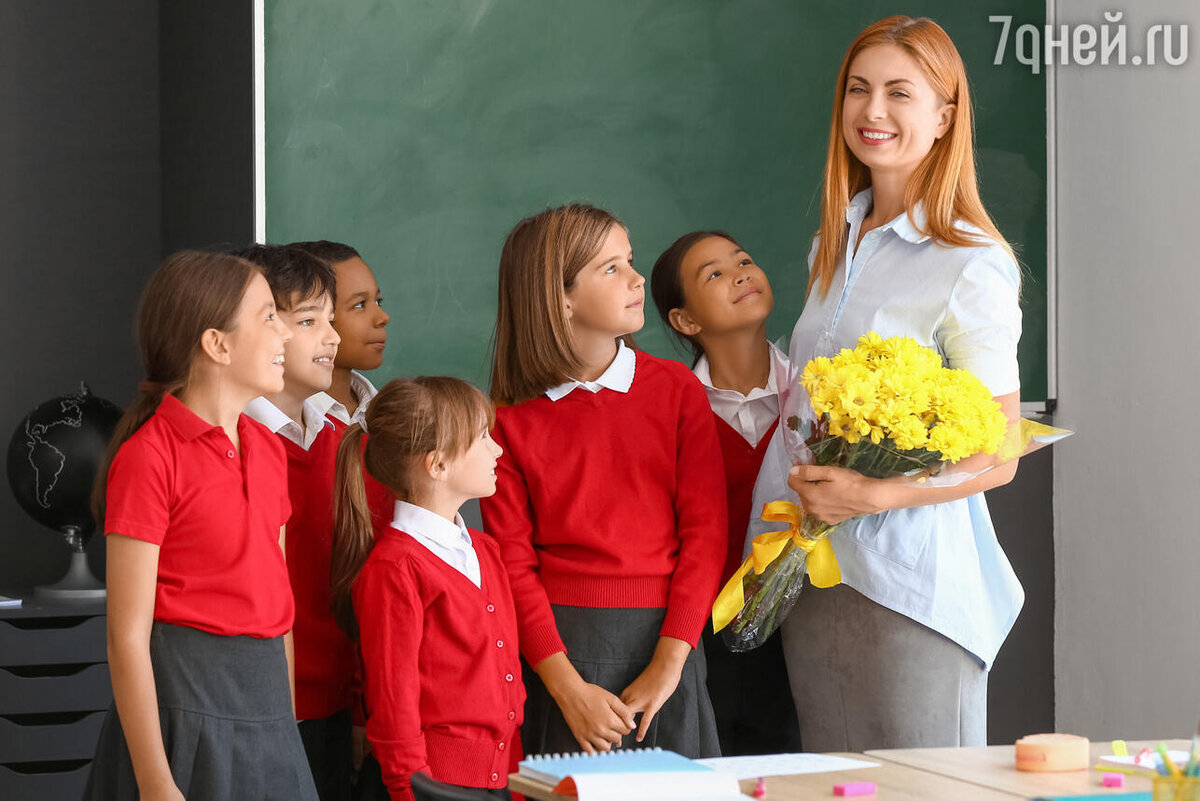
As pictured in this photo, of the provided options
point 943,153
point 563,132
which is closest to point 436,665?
point 943,153

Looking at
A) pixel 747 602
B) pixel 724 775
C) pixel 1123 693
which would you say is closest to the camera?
pixel 724 775

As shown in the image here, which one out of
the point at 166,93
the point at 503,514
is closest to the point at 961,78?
the point at 503,514

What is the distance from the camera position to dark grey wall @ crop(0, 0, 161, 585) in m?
3.74

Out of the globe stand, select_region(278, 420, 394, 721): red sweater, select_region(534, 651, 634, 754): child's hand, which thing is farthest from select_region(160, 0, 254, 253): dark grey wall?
select_region(534, 651, 634, 754): child's hand

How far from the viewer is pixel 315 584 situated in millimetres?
2416

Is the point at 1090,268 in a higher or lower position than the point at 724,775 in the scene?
higher

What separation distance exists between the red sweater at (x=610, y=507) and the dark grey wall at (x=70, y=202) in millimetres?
1900

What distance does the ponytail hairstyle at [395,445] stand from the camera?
2.26 meters

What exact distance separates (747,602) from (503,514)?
1.49ft

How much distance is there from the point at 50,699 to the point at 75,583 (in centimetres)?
29

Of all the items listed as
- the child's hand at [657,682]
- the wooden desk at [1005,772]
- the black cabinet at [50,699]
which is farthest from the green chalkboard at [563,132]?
the wooden desk at [1005,772]

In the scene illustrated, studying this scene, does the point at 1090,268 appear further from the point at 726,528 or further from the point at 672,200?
the point at 726,528

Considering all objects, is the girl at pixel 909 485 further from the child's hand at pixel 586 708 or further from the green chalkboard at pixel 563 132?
the green chalkboard at pixel 563 132

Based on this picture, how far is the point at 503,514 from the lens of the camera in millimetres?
2373
